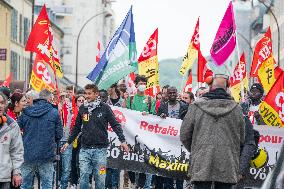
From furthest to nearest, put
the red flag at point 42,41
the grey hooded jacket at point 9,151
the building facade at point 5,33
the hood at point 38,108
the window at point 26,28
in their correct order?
the window at point 26,28
the building facade at point 5,33
the red flag at point 42,41
the hood at point 38,108
the grey hooded jacket at point 9,151

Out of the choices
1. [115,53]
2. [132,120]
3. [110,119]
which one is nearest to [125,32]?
[115,53]

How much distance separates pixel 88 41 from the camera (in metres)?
113

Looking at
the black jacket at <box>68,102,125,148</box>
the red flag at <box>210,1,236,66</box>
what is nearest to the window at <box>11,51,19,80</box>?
the red flag at <box>210,1,236,66</box>

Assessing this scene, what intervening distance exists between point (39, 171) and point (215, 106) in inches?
155

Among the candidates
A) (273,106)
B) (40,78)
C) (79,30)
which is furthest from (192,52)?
(79,30)

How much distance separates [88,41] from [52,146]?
326ft

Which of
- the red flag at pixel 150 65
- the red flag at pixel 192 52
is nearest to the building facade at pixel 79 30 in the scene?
the red flag at pixel 192 52

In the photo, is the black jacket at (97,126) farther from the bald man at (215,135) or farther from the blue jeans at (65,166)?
the bald man at (215,135)

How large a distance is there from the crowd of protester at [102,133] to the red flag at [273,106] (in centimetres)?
19

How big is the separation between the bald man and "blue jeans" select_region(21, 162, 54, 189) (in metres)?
3.54

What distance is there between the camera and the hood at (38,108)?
13797 mm

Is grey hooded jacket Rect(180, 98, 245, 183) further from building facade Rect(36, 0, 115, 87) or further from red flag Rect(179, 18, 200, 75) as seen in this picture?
building facade Rect(36, 0, 115, 87)

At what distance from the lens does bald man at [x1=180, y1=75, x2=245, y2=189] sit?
10.7 metres

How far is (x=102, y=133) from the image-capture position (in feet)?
48.1
